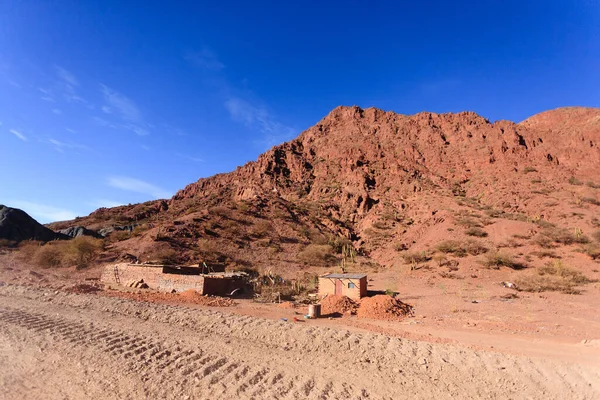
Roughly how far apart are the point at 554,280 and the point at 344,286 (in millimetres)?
14602

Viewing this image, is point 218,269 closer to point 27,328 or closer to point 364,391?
point 27,328

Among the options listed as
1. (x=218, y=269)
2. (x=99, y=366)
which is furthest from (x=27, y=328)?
(x=218, y=269)

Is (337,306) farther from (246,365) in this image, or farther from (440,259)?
(440,259)

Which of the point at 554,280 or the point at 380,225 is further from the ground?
the point at 380,225

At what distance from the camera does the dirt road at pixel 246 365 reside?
19.9ft

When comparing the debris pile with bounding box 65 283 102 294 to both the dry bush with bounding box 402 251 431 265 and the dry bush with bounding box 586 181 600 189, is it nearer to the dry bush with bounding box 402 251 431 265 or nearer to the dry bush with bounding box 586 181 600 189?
the dry bush with bounding box 402 251 431 265

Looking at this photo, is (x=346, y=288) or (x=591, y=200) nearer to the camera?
(x=346, y=288)

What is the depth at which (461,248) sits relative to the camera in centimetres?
3083

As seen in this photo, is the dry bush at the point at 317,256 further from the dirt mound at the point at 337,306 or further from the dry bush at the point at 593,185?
the dry bush at the point at 593,185

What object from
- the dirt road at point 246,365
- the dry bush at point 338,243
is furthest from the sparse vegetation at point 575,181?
the dirt road at point 246,365

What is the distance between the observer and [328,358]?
7898 mm

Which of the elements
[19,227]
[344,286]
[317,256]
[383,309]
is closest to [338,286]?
[344,286]

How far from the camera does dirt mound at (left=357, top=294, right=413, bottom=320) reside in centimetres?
1430

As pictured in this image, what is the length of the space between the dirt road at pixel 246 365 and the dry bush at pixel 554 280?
14703 millimetres
